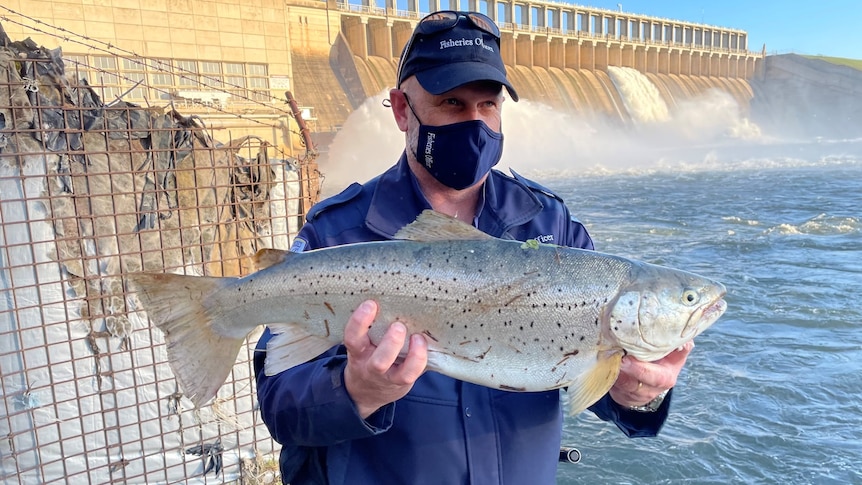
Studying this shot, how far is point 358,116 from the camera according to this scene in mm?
39656

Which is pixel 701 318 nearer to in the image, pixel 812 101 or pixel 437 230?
pixel 437 230

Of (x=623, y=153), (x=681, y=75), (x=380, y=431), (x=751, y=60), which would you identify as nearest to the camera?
(x=380, y=431)

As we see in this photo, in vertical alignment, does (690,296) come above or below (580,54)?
below

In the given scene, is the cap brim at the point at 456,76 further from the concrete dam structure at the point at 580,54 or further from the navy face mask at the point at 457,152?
the concrete dam structure at the point at 580,54

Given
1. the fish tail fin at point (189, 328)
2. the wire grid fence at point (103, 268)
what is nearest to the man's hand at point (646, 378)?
the fish tail fin at point (189, 328)

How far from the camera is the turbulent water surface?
602 centimetres

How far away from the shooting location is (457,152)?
2.62 m

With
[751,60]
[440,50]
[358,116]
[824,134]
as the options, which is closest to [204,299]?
[440,50]

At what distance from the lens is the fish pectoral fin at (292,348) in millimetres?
2303

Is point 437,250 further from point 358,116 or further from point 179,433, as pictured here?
point 358,116

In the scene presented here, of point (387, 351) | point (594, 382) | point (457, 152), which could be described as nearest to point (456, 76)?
point (457, 152)

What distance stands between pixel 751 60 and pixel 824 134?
14339 mm

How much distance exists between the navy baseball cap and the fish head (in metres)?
1.01

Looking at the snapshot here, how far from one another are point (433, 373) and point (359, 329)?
1.50 feet
